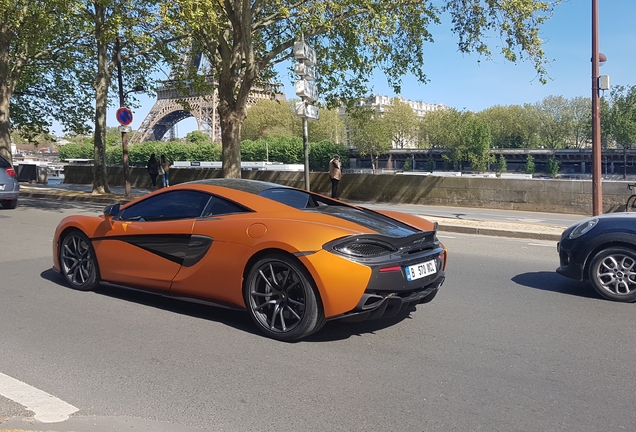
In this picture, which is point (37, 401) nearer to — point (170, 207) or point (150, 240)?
point (150, 240)

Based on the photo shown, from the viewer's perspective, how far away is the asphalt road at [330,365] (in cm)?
358

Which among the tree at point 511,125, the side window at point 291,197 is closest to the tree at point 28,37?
the side window at point 291,197

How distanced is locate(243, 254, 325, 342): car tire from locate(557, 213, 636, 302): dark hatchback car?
341 cm

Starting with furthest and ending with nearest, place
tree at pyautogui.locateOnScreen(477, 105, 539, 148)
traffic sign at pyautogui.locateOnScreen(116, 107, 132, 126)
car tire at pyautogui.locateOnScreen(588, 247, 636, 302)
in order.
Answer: tree at pyautogui.locateOnScreen(477, 105, 539, 148) < traffic sign at pyautogui.locateOnScreen(116, 107, 132, 126) < car tire at pyautogui.locateOnScreen(588, 247, 636, 302)

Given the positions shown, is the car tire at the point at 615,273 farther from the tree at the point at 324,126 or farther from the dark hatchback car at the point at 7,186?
the tree at the point at 324,126

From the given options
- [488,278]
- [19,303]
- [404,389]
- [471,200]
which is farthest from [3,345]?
[471,200]

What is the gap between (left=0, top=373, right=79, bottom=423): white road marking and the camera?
3.55 meters

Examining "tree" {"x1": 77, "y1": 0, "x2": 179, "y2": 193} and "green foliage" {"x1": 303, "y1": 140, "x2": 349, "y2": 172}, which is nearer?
"tree" {"x1": 77, "y1": 0, "x2": 179, "y2": 193}

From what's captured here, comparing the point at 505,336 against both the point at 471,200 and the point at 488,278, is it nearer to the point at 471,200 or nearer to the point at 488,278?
the point at 488,278

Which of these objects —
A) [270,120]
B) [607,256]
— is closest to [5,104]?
[607,256]

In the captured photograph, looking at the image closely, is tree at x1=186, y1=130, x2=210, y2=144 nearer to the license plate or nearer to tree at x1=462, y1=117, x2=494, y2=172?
tree at x1=462, y1=117, x2=494, y2=172

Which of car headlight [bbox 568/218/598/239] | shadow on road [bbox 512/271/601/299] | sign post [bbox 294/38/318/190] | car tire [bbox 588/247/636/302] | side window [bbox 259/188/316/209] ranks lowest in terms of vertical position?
shadow on road [bbox 512/271/601/299]

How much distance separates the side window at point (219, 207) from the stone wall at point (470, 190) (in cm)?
1610

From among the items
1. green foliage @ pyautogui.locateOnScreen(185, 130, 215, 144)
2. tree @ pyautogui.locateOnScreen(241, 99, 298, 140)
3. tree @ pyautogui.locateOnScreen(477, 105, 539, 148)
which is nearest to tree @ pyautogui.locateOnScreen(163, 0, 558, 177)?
tree @ pyautogui.locateOnScreen(241, 99, 298, 140)
